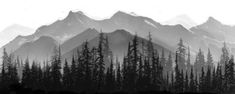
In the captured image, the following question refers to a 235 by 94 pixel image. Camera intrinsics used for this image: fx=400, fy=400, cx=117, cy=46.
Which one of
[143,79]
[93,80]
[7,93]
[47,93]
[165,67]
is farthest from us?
[165,67]

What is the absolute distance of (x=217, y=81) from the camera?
8869cm

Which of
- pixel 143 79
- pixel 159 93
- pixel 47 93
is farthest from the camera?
pixel 143 79

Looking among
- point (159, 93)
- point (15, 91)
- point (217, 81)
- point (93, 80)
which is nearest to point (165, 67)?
point (217, 81)

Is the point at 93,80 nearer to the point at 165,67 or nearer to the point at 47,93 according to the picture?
the point at 47,93

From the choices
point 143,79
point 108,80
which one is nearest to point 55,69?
point 108,80

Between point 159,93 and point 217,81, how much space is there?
4810 centimetres

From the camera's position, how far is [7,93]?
37344 mm

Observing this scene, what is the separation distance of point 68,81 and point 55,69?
377 cm

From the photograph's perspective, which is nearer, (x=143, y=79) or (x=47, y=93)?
(x=47, y=93)

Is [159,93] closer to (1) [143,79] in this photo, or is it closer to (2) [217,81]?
(1) [143,79]

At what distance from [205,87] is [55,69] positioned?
32.2 meters

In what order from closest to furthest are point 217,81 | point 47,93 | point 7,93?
1. point 7,93
2. point 47,93
3. point 217,81

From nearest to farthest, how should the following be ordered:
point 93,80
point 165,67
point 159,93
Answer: point 159,93 < point 93,80 < point 165,67

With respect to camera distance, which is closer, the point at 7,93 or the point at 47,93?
the point at 7,93
